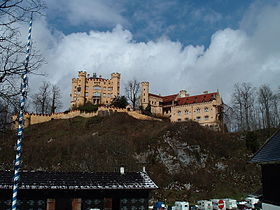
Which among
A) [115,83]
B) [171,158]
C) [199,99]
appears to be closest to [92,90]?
[115,83]

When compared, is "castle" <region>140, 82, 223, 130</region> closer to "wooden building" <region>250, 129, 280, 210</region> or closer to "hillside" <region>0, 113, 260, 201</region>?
"hillside" <region>0, 113, 260, 201</region>

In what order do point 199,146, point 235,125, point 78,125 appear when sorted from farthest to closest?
point 235,125, point 78,125, point 199,146

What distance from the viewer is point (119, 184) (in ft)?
67.3

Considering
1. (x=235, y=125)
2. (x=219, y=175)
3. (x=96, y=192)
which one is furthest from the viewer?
(x=235, y=125)

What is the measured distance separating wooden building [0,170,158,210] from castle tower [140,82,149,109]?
188 feet

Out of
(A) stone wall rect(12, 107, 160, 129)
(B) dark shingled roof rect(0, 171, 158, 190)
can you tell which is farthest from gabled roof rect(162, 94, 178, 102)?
(B) dark shingled roof rect(0, 171, 158, 190)

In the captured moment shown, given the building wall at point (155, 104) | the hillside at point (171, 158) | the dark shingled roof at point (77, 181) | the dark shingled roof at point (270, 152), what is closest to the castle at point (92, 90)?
the building wall at point (155, 104)

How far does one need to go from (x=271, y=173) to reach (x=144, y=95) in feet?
214

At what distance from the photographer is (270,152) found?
15.8m

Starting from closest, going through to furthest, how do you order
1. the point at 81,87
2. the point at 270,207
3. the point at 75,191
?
the point at 270,207, the point at 75,191, the point at 81,87

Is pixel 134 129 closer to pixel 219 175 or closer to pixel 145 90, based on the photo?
pixel 219 175

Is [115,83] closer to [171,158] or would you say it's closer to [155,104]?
[155,104]

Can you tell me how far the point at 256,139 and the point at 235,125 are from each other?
16.1m

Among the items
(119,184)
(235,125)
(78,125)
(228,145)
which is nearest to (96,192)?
(119,184)
